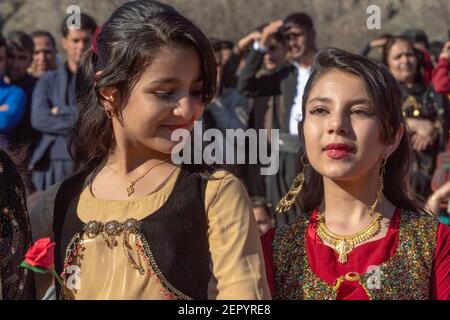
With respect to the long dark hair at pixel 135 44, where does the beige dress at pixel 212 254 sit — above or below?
below

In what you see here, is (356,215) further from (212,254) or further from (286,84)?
(286,84)

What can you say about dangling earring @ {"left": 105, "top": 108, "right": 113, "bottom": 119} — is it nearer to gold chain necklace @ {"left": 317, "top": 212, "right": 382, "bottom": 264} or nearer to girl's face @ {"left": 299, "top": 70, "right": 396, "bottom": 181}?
girl's face @ {"left": 299, "top": 70, "right": 396, "bottom": 181}

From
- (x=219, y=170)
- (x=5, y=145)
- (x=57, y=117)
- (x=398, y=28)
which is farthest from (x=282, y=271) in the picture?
(x=398, y=28)

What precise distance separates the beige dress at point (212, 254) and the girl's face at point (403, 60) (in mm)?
4466

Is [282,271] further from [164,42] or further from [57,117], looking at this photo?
[57,117]

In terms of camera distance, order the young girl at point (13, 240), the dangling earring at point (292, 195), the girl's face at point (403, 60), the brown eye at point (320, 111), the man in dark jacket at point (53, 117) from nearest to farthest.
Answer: the young girl at point (13, 240)
the brown eye at point (320, 111)
the dangling earring at point (292, 195)
the man in dark jacket at point (53, 117)
the girl's face at point (403, 60)

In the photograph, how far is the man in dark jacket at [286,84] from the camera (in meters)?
7.24

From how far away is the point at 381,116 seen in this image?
10.4ft

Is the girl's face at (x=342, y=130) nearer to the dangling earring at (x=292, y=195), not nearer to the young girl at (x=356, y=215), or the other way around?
the young girl at (x=356, y=215)

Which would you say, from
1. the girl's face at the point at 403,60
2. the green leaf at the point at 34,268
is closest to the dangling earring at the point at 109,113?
the green leaf at the point at 34,268

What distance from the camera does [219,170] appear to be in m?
Answer: 2.93

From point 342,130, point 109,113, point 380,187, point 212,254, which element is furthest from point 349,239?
point 109,113

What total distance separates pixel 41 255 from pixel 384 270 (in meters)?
1.04

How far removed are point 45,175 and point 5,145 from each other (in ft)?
12.6
